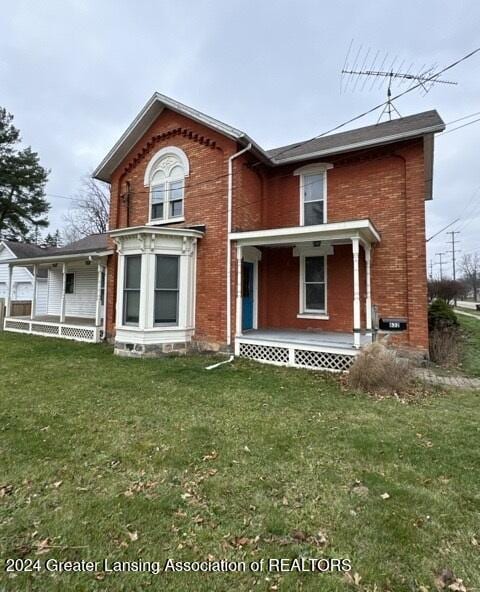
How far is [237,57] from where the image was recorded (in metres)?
10.3

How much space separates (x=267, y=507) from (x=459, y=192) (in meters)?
36.4

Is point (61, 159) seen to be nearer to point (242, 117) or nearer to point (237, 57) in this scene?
point (242, 117)

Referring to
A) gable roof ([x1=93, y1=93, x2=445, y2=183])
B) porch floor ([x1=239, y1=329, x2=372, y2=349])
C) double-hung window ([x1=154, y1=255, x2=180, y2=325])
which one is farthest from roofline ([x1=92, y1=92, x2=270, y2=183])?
porch floor ([x1=239, y1=329, x2=372, y2=349])

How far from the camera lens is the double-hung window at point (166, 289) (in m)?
9.27

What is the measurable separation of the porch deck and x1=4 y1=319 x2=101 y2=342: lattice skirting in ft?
20.4

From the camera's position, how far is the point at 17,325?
1447 centimetres

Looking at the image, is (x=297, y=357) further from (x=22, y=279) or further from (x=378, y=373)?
(x=22, y=279)

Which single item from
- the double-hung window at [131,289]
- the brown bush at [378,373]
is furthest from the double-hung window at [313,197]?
the double-hung window at [131,289]

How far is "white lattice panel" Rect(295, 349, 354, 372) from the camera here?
7.50 m

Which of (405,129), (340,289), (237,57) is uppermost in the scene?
(237,57)

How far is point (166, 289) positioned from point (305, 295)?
4.35 meters

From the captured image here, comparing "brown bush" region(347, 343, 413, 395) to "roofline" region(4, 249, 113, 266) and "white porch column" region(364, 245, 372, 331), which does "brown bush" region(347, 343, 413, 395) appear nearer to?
"white porch column" region(364, 245, 372, 331)

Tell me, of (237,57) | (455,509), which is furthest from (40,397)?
(237,57)

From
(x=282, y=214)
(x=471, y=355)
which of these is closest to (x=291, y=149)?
(x=282, y=214)
